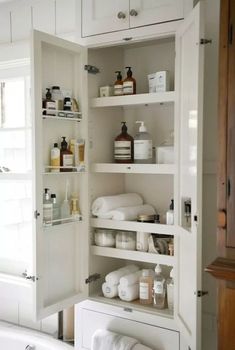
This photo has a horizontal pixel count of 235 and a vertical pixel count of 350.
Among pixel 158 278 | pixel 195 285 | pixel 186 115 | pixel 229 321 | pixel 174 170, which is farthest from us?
pixel 158 278

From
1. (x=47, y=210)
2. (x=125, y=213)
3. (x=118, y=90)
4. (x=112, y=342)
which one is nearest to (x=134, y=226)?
(x=125, y=213)

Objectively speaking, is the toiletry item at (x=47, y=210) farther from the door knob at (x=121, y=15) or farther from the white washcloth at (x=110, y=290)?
the door knob at (x=121, y=15)

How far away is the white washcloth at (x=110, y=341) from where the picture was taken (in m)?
1.90

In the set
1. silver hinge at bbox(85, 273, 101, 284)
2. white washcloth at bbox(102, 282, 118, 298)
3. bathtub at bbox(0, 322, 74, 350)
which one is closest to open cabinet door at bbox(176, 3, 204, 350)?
white washcloth at bbox(102, 282, 118, 298)

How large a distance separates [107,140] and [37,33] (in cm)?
70

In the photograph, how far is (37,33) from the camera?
1787 millimetres

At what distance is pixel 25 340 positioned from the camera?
2.38 metres

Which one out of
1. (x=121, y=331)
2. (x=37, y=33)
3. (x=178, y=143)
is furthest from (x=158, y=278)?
(x=37, y=33)

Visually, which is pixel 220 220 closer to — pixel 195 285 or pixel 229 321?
pixel 229 321

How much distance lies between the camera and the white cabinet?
1798 millimetres

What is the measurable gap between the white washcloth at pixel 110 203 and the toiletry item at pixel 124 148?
0.20 meters

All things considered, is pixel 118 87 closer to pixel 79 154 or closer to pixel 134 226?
pixel 79 154

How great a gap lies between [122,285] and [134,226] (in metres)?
0.33

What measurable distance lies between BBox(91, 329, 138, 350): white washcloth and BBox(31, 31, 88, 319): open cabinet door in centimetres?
21
